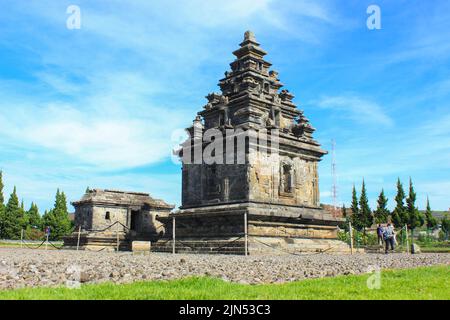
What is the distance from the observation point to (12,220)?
56438mm

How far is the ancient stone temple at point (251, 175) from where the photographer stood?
2098 centimetres

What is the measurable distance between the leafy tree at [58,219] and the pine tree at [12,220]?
3704mm

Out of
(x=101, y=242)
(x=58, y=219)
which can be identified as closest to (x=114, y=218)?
(x=101, y=242)

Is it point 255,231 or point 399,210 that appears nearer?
point 255,231

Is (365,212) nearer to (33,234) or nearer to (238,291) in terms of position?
(33,234)

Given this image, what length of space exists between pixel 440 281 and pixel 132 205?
29.6 m

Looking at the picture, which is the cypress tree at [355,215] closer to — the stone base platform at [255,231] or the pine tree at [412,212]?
the pine tree at [412,212]

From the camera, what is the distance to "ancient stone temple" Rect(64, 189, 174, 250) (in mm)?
30766

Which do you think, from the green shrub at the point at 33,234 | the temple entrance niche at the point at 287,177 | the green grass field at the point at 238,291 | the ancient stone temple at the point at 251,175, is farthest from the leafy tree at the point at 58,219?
the green grass field at the point at 238,291

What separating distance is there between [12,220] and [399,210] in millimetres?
52740

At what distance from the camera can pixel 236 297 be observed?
5.84 metres

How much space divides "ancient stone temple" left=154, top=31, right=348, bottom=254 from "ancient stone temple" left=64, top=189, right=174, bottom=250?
23.8 feet
